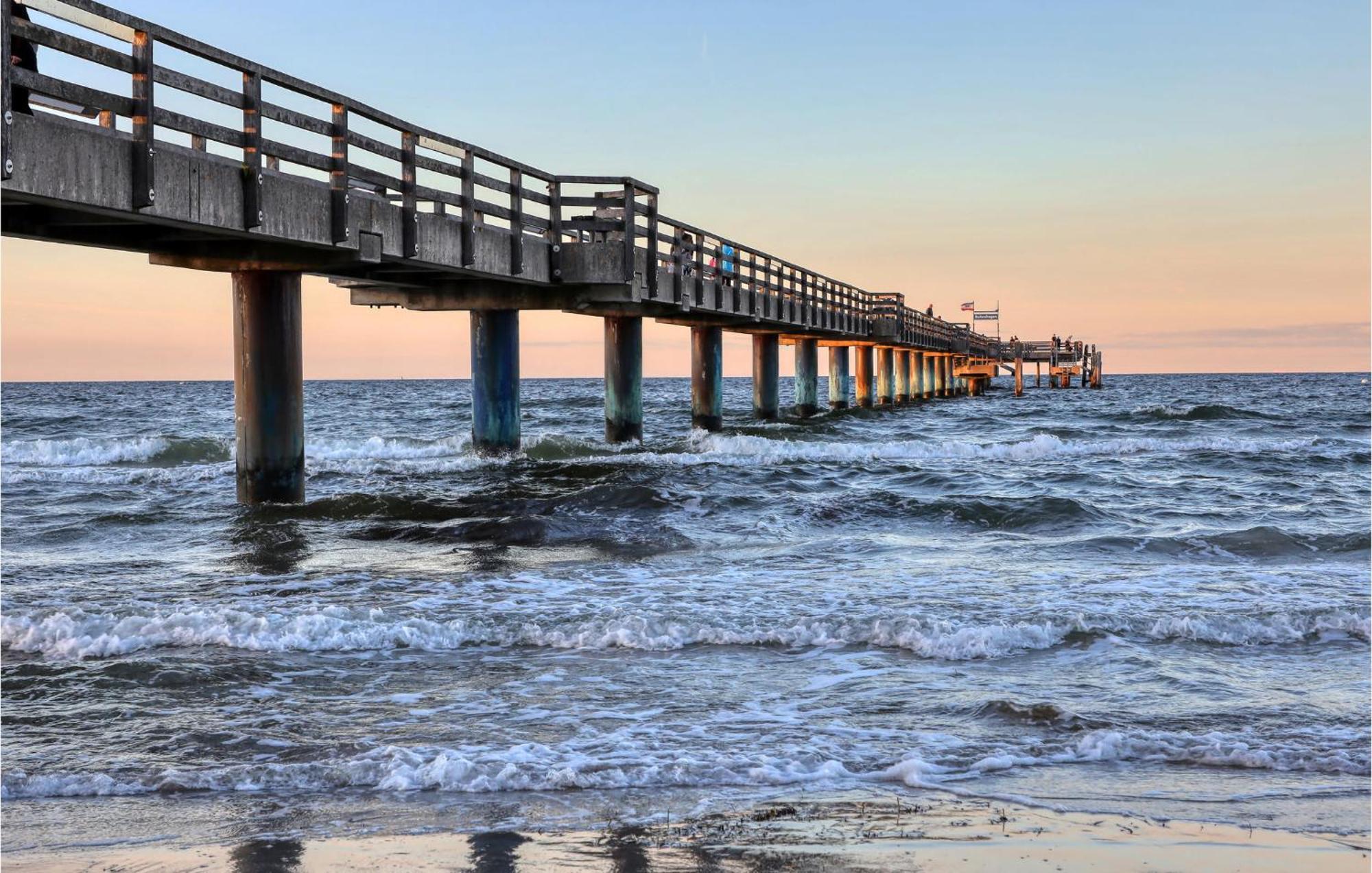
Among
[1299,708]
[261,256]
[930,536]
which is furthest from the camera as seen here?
[930,536]

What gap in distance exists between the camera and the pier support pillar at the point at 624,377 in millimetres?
26406

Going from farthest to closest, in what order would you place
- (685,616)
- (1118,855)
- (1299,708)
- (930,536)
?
(930,536) → (685,616) → (1299,708) → (1118,855)

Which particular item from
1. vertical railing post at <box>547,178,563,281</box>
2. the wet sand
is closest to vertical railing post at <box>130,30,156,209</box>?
the wet sand

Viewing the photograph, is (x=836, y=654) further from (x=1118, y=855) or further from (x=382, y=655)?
(x=1118, y=855)

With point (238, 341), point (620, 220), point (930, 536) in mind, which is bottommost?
point (930, 536)

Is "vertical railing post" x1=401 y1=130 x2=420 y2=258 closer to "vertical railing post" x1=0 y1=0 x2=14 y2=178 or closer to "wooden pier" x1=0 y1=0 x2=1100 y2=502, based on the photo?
"wooden pier" x1=0 y1=0 x2=1100 y2=502

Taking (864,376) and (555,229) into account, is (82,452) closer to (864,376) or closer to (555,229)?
(555,229)

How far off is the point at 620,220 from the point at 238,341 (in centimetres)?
757

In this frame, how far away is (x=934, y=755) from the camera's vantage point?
6.50 meters

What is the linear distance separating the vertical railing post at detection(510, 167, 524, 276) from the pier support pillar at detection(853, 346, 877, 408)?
1421 inches

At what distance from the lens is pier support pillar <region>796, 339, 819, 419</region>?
146 feet

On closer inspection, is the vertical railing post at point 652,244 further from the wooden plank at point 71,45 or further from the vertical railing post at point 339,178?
the wooden plank at point 71,45

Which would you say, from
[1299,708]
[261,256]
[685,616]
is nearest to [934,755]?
[1299,708]

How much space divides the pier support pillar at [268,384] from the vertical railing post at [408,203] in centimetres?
143
